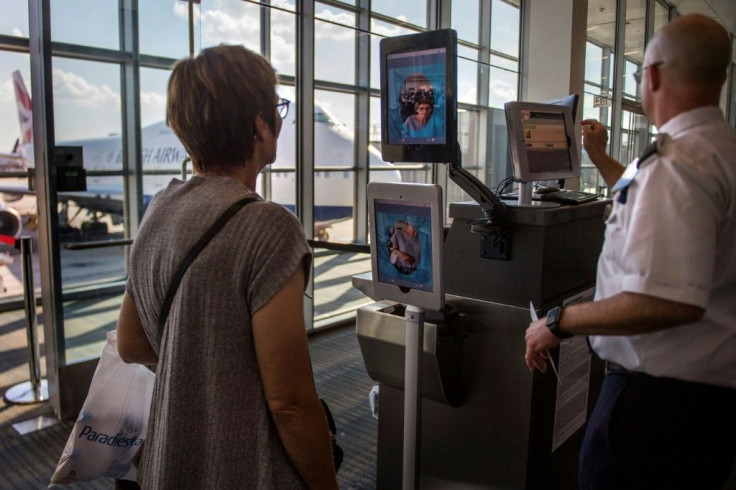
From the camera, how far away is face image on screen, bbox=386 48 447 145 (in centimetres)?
166

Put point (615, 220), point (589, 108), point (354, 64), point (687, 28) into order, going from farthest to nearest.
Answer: point (589, 108) < point (354, 64) < point (615, 220) < point (687, 28)

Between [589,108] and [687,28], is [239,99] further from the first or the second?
[589,108]

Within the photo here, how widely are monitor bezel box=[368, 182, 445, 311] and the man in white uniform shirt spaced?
395 millimetres

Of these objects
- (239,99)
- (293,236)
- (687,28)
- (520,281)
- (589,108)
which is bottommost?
(520,281)

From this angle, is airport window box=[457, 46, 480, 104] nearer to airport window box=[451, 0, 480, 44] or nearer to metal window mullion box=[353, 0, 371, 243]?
airport window box=[451, 0, 480, 44]

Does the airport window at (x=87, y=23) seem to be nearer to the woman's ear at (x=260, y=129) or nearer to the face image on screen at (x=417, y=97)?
the face image on screen at (x=417, y=97)

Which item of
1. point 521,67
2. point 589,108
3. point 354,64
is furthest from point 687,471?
point 589,108

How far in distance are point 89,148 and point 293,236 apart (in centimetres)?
277

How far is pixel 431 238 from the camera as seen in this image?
1.70m

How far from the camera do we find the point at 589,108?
835 cm

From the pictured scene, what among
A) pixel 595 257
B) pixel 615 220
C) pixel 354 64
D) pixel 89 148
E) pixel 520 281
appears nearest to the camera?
pixel 615 220

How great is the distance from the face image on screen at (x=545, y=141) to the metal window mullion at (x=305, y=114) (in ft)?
9.06

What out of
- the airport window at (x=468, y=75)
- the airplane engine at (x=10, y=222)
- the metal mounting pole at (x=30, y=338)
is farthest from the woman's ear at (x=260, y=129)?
the airport window at (x=468, y=75)

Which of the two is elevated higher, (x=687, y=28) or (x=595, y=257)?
(x=687, y=28)
